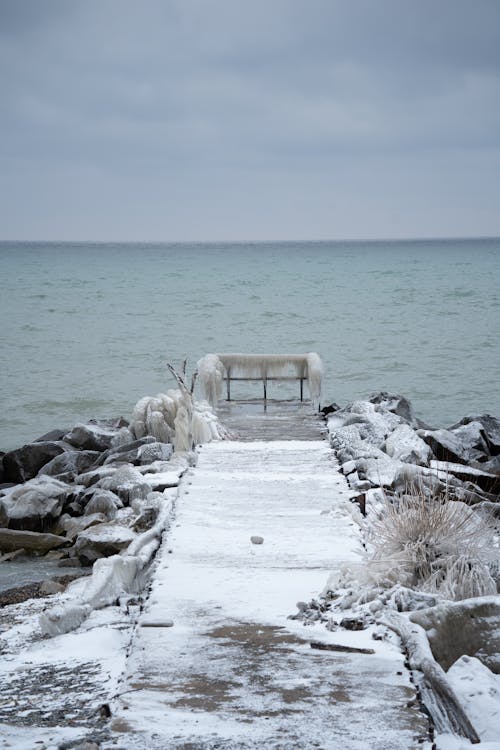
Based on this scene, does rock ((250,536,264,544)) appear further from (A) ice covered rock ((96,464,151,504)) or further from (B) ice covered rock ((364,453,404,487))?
(A) ice covered rock ((96,464,151,504))

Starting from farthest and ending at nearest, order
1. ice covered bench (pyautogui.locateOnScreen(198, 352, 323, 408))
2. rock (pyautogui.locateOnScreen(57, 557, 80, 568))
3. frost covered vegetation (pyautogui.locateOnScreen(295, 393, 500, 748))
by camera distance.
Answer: ice covered bench (pyautogui.locateOnScreen(198, 352, 323, 408))
rock (pyautogui.locateOnScreen(57, 557, 80, 568))
frost covered vegetation (pyautogui.locateOnScreen(295, 393, 500, 748))

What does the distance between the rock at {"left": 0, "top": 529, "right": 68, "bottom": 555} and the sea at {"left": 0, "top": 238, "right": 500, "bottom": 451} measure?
8.48 m

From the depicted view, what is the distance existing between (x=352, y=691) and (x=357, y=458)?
618 centimetres

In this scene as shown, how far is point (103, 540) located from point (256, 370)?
6559 millimetres

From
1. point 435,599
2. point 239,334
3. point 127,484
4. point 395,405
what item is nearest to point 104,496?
point 127,484

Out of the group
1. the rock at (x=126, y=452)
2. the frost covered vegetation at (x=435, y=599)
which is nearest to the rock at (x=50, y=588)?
the frost covered vegetation at (x=435, y=599)

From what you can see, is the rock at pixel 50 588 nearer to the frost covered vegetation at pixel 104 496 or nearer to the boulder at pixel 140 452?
the frost covered vegetation at pixel 104 496

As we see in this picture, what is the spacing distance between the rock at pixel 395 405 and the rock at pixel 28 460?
219 inches

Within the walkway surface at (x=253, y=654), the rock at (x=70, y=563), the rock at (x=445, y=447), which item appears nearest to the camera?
the walkway surface at (x=253, y=654)

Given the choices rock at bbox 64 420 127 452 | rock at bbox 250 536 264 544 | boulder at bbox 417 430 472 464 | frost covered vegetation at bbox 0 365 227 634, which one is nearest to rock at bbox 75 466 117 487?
frost covered vegetation at bbox 0 365 227 634

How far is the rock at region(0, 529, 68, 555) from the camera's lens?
11.1 m

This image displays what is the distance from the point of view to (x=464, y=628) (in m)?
5.81

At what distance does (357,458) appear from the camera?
11.2m

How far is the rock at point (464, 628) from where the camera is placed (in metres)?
5.72
